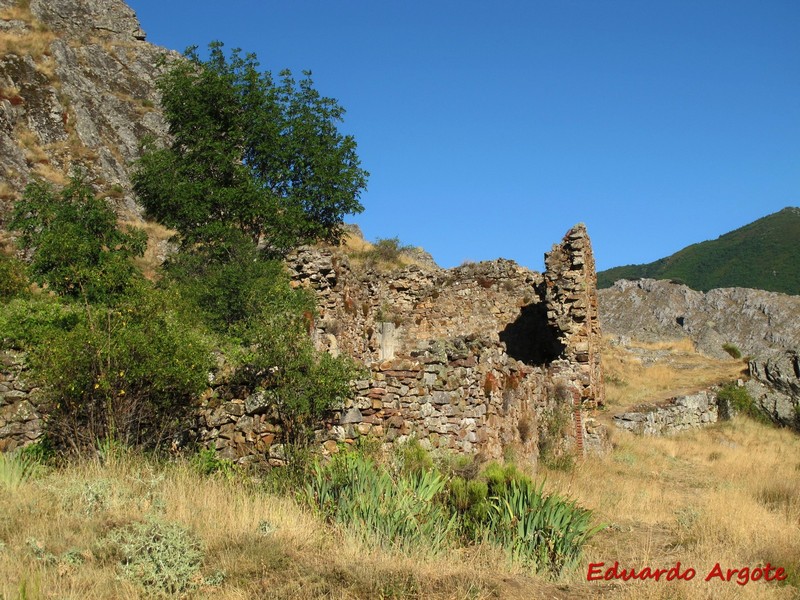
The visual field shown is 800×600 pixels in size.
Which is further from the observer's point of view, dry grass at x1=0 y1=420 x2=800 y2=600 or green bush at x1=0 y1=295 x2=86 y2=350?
green bush at x1=0 y1=295 x2=86 y2=350

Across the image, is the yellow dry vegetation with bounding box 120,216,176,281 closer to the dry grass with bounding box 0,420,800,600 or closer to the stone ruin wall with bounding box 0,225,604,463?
the stone ruin wall with bounding box 0,225,604,463

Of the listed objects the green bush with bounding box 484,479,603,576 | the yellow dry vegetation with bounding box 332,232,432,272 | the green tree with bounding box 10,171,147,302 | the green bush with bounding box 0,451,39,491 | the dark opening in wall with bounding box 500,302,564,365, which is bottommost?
the green bush with bounding box 484,479,603,576

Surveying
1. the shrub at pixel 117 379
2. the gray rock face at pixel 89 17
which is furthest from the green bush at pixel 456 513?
the gray rock face at pixel 89 17

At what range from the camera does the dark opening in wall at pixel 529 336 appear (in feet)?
65.9

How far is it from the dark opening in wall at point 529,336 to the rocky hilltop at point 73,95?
2359cm

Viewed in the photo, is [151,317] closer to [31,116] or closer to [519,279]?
[519,279]

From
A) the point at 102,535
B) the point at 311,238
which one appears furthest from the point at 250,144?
the point at 102,535

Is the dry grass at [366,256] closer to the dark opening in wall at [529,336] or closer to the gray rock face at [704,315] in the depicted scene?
the dark opening in wall at [529,336]

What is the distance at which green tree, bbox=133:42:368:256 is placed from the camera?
22.8 m

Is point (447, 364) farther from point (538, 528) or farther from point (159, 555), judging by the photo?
point (159, 555)

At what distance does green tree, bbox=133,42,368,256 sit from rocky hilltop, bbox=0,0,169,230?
1171 centimetres

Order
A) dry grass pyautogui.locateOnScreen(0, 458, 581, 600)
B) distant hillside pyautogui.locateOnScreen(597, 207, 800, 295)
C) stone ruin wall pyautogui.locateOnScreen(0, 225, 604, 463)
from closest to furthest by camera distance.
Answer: dry grass pyautogui.locateOnScreen(0, 458, 581, 600), stone ruin wall pyautogui.locateOnScreen(0, 225, 604, 463), distant hillside pyautogui.locateOnScreen(597, 207, 800, 295)

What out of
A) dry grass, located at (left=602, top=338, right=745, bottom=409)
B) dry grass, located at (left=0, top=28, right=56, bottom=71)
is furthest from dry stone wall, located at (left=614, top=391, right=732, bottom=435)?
dry grass, located at (left=0, top=28, right=56, bottom=71)

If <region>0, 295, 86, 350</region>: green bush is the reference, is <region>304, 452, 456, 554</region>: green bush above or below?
below
